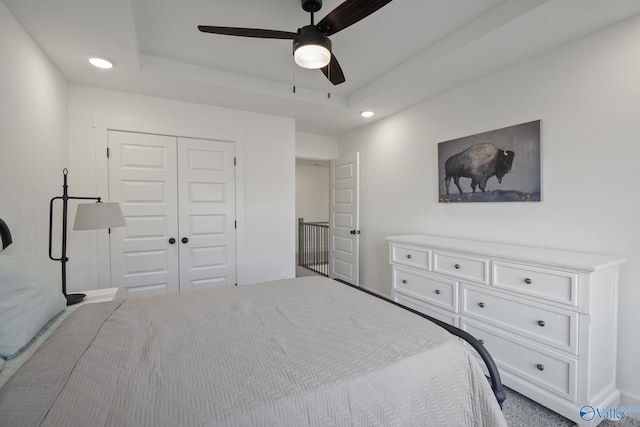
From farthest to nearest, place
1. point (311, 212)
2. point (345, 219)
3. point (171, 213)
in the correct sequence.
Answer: point (311, 212) < point (345, 219) < point (171, 213)

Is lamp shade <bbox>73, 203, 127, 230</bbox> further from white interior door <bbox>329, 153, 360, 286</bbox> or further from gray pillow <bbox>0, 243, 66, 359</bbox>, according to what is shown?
white interior door <bbox>329, 153, 360, 286</bbox>

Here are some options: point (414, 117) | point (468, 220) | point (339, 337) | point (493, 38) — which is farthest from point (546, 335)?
point (414, 117)

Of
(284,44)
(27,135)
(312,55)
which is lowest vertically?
(27,135)

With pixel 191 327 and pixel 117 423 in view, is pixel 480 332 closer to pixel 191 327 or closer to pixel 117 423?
pixel 191 327

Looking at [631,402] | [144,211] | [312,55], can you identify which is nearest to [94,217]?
[144,211]

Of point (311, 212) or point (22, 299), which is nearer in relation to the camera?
point (22, 299)

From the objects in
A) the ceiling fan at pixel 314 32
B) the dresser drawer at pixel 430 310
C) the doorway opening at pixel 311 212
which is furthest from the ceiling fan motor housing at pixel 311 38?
the doorway opening at pixel 311 212

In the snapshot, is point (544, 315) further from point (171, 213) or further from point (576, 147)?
point (171, 213)

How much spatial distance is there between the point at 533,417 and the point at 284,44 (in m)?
3.16

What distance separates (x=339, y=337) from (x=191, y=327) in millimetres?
686

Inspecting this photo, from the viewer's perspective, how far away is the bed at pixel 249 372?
785mm

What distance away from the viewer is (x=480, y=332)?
2133mm

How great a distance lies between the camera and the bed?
0.79 metres

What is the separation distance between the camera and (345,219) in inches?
167
